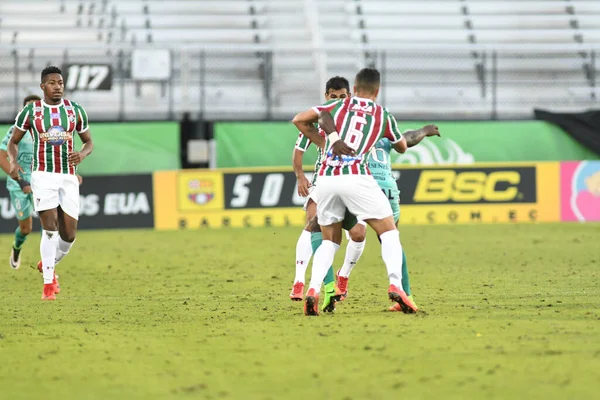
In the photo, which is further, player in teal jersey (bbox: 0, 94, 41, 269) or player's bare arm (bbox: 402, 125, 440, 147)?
player in teal jersey (bbox: 0, 94, 41, 269)

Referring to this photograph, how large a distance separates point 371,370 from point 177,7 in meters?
20.8

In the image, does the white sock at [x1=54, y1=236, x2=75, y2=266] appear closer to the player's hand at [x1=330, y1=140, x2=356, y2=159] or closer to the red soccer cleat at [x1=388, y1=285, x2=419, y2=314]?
the player's hand at [x1=330, y1=140, x2=356, y2=159]

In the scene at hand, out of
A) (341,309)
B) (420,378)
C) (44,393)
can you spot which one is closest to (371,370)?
(420,378)

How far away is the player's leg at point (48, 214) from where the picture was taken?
1059cm

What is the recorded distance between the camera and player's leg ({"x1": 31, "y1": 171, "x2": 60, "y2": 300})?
1059cm

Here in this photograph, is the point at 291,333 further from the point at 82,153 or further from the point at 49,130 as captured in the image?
the point at 49,130

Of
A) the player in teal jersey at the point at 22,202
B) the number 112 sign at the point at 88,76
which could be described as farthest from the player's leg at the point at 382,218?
the number 112 sign at the point at 88,76

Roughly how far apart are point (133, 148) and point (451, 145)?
5920mm

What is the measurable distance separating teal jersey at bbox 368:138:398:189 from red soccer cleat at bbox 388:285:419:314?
110cm

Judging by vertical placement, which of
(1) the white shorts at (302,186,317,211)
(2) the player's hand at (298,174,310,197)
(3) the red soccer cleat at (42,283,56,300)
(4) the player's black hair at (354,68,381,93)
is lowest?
(3) the red soccer cleat at (42,283,56,300)

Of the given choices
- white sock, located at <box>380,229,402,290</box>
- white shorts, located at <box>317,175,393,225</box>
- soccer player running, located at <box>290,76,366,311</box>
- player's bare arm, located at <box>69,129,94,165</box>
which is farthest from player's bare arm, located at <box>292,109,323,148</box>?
player's bare arm, located at <box>69,129,94,165</box>

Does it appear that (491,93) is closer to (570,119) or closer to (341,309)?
(570,119)

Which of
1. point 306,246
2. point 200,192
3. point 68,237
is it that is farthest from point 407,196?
point 306,246

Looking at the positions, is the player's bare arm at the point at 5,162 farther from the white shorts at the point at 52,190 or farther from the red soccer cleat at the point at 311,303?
the red soccer cleat at the point at 311,303
